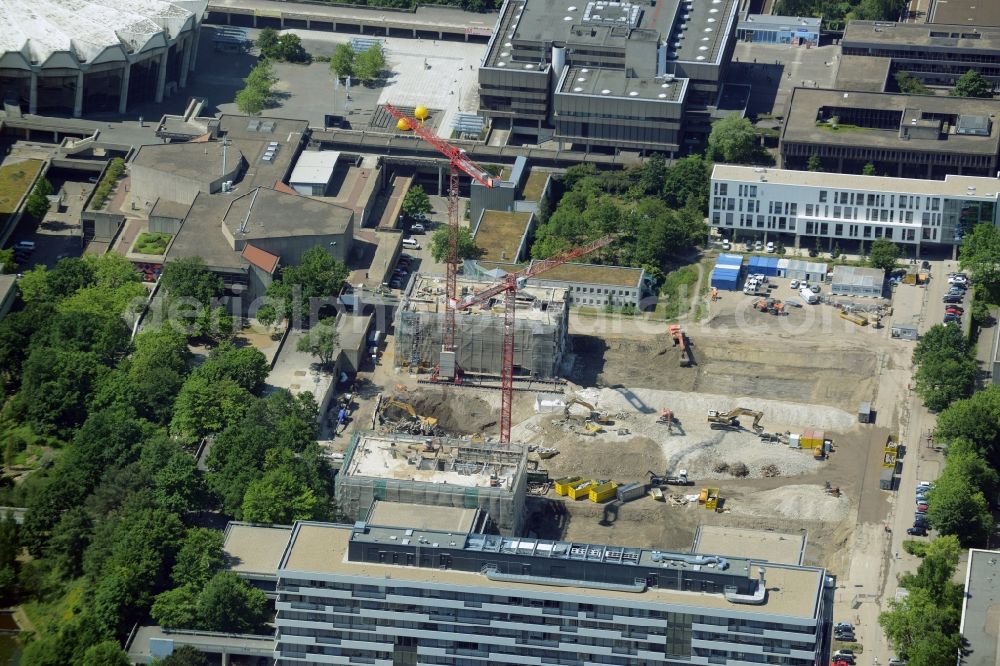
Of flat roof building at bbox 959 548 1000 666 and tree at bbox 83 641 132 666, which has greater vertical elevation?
flat roof building at bbox 959 548 1000 666

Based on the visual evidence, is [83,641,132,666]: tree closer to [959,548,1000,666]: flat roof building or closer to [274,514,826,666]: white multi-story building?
[274,514,826,666]: white multi-story building

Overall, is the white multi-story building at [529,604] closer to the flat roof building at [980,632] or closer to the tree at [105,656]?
the tree at [105,656]

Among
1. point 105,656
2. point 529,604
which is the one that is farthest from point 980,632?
point 105,656

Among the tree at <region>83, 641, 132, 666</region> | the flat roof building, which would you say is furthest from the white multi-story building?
the flat roof building

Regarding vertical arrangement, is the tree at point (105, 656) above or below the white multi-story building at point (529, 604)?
below

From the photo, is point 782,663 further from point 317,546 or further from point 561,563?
point 317,546

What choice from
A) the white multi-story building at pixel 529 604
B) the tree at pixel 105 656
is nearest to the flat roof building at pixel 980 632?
the white multi-story building at pixel 529 604
